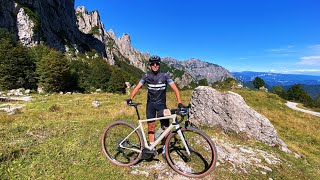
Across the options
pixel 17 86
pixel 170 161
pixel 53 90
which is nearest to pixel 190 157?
pixel 170 161

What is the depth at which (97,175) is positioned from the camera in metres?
6.84

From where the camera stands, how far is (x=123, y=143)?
7.89m

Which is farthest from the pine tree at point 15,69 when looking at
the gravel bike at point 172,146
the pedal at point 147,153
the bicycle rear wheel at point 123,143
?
the pedal at point 147,153

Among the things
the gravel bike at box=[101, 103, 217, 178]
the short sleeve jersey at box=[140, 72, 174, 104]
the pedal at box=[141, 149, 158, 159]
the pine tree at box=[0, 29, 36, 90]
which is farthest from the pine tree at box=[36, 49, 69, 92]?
the pedal at box=[141, 149, 158, 159]

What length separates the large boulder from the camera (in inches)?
482

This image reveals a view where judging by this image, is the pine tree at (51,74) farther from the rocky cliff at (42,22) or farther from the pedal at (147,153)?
Answer: the rocky cliff at (42,22)

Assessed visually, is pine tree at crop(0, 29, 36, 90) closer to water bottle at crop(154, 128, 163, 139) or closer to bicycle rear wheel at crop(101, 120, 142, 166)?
bicycle rear wheel at crop(101, 120, 142, 166)

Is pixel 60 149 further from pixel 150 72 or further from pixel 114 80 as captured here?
pixel 114 80

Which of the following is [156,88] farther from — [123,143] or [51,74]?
[51,74]

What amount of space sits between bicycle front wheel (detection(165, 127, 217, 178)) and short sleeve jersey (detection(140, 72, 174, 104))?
142 cm

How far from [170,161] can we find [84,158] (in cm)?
321

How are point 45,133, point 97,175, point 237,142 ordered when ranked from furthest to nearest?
point 237,142, point 45,133, point 97,175

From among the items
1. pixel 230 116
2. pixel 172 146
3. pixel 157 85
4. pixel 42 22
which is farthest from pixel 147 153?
pixel 42 22

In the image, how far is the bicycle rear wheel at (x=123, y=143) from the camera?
752cm
